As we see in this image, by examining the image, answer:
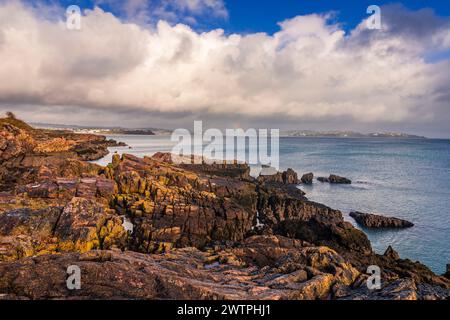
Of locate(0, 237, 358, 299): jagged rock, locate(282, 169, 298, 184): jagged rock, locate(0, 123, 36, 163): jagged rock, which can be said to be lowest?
locate(282, 169, 298, 184): jagged rock

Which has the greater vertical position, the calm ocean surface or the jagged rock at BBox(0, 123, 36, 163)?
the jagged rock at BBox(0, 123, 36, 163)

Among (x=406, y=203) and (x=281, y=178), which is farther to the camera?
(x=281, y=178)

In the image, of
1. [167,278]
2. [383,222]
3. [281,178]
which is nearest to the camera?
[167,278]

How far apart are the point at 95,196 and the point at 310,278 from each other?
3241cm

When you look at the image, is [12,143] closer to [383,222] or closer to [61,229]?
[61,229]

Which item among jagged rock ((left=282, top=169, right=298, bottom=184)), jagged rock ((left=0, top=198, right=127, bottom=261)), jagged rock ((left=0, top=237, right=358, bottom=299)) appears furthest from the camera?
jagged rock ((left=282, top=169, right=298, bottom=184))

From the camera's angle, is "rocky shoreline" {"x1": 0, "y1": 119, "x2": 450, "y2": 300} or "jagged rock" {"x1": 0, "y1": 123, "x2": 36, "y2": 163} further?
"jagged rock" {"x1": 0, "y1": 123, "x2": 36, "y2": 163}

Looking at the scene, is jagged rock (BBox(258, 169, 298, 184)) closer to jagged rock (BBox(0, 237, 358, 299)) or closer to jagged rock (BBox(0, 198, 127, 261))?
jagged rock (BBox(0, 198, 127, 261))

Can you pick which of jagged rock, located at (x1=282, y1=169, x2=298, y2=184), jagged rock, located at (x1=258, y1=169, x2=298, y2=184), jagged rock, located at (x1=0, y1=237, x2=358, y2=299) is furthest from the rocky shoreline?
jagged rock, located at (x1=282, y1=169, x2=298, y2=184)

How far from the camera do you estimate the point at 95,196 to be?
38938 mm

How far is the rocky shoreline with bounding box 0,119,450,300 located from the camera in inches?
484

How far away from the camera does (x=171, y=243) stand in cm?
3014

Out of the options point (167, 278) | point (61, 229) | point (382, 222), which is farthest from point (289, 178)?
point (167, 278)

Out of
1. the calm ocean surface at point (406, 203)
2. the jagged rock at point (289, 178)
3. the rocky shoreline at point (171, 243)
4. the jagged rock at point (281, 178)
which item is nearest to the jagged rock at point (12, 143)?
the rocky shoreline at point (171, 243)
